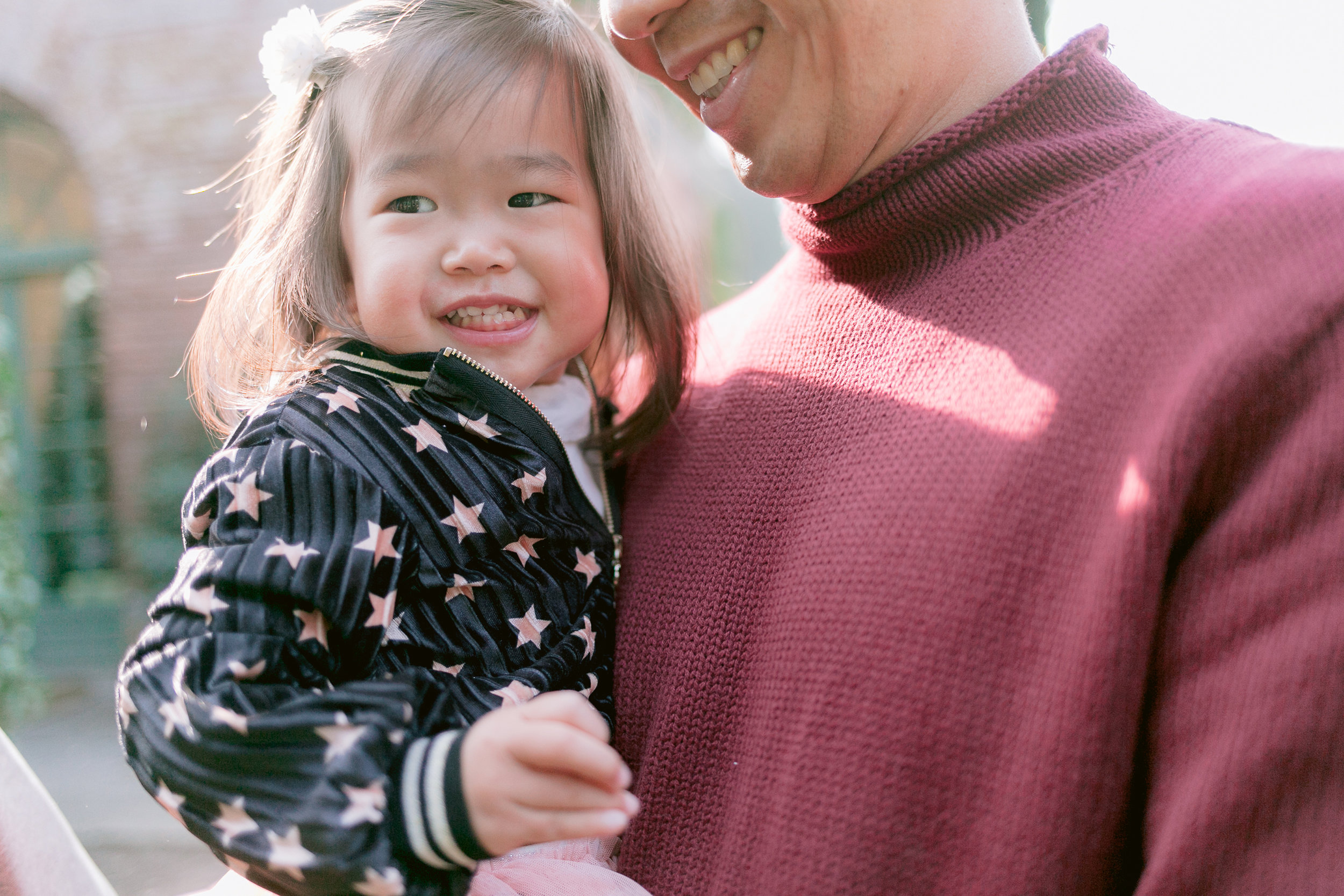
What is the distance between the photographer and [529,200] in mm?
1329

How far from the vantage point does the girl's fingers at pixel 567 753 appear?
0.81 metres

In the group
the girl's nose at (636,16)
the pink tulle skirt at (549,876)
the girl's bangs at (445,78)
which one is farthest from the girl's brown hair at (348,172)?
the pink tulle skirt at (549,876)

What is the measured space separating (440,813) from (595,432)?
0.74m

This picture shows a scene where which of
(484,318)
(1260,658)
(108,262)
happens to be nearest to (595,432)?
(484,318)

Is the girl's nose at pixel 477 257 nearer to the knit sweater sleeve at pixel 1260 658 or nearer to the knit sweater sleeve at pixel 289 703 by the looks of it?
the knit sweater sleeve at pixel 289 703

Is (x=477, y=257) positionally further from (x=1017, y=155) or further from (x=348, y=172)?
(x=1017, y=155)

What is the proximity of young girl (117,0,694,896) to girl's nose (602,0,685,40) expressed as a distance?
0.12 m

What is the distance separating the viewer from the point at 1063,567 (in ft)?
2.94

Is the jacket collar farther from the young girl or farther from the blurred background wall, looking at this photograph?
the blurred background wall

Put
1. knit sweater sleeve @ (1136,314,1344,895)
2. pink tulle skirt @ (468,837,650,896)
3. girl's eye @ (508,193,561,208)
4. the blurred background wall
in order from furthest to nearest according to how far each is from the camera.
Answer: the blurred background wall < girl's eye @ (508,193,561,208) < pink tulle skirt @ (468,837,650,896) < knit sweater sleeve @ (1136,314,1344,895)

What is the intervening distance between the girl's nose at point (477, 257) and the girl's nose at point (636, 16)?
0.34 meters

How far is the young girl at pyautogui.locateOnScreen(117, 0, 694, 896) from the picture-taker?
854mm

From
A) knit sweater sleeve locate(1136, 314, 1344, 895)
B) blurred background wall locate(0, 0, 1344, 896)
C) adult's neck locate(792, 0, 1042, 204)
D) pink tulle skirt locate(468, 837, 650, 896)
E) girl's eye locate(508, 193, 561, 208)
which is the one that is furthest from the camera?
blurred background wall locate(0, 0, 1344, 896)

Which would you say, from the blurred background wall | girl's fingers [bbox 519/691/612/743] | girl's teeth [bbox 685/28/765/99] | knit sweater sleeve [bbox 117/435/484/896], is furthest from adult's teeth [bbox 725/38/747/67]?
the blurred background wall
